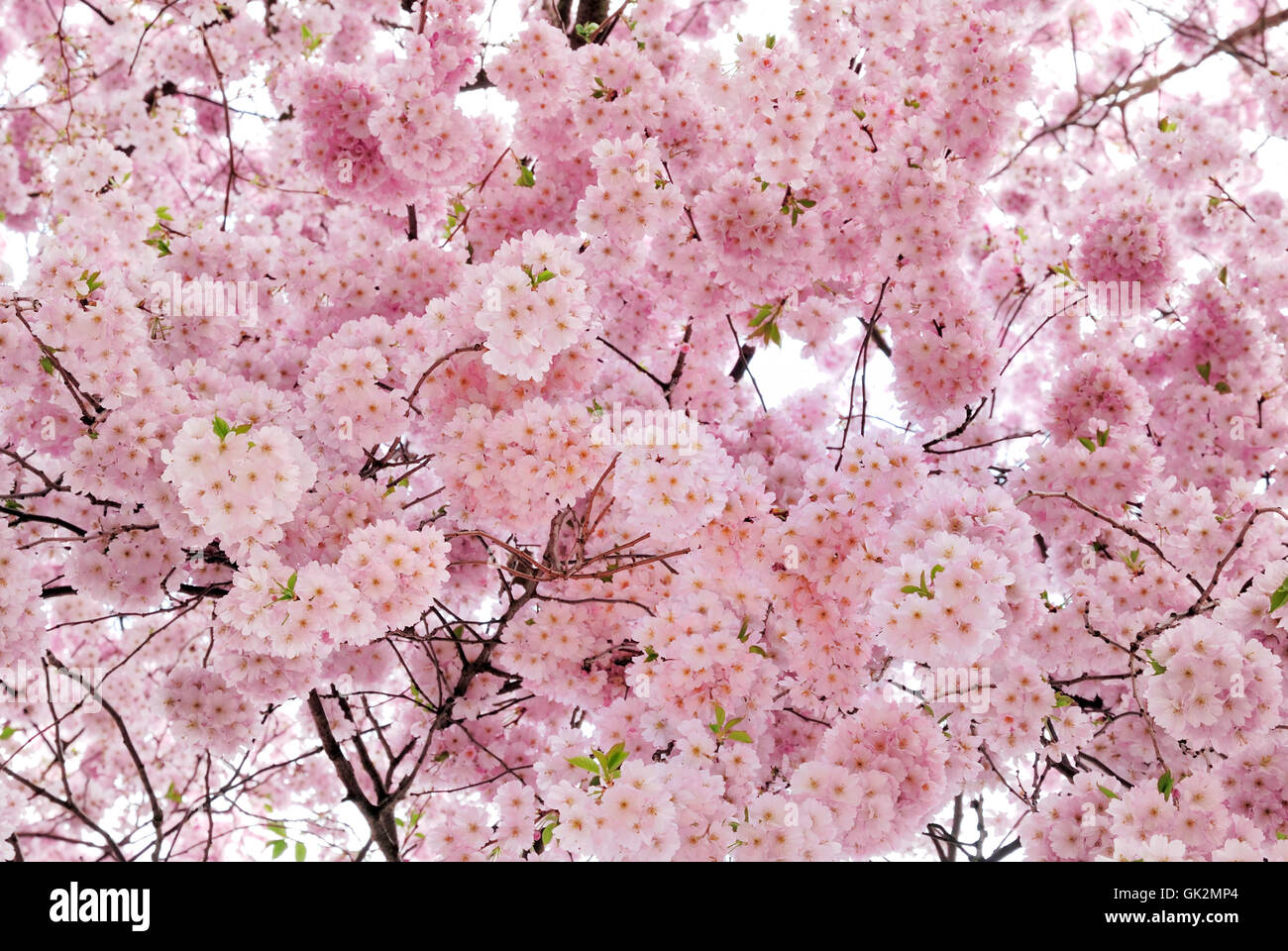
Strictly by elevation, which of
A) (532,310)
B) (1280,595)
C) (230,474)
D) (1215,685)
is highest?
(532,310)

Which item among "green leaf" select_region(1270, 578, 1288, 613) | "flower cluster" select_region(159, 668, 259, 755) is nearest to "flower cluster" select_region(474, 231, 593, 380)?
"green leaf" select_region(1270, 578, 1288, 613)

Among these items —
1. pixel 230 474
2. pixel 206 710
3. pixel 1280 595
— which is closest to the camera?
pixel 230 474

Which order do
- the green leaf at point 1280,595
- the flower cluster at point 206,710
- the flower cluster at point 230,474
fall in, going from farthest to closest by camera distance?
1. the flower cluster at point 206,710
2. the green leaf at point 1280,595
3. the flower cluster at point 230,474

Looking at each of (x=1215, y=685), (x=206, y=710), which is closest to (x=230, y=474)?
(x=206, y=710)

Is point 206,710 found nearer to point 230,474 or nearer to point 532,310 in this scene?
point 230,474

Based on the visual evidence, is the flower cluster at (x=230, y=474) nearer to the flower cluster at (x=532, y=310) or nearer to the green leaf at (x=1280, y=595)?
the flower cluster at (x=532, y=310)

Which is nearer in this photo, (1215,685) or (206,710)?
(1215,685)

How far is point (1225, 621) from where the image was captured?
238 cm

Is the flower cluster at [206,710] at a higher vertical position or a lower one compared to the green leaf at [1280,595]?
higher

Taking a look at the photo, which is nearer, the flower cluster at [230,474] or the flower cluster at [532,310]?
the flower cluster at [230,474]

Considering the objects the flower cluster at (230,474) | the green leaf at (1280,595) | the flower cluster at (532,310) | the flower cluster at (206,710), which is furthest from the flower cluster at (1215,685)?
the flower cluster at (206,710)
